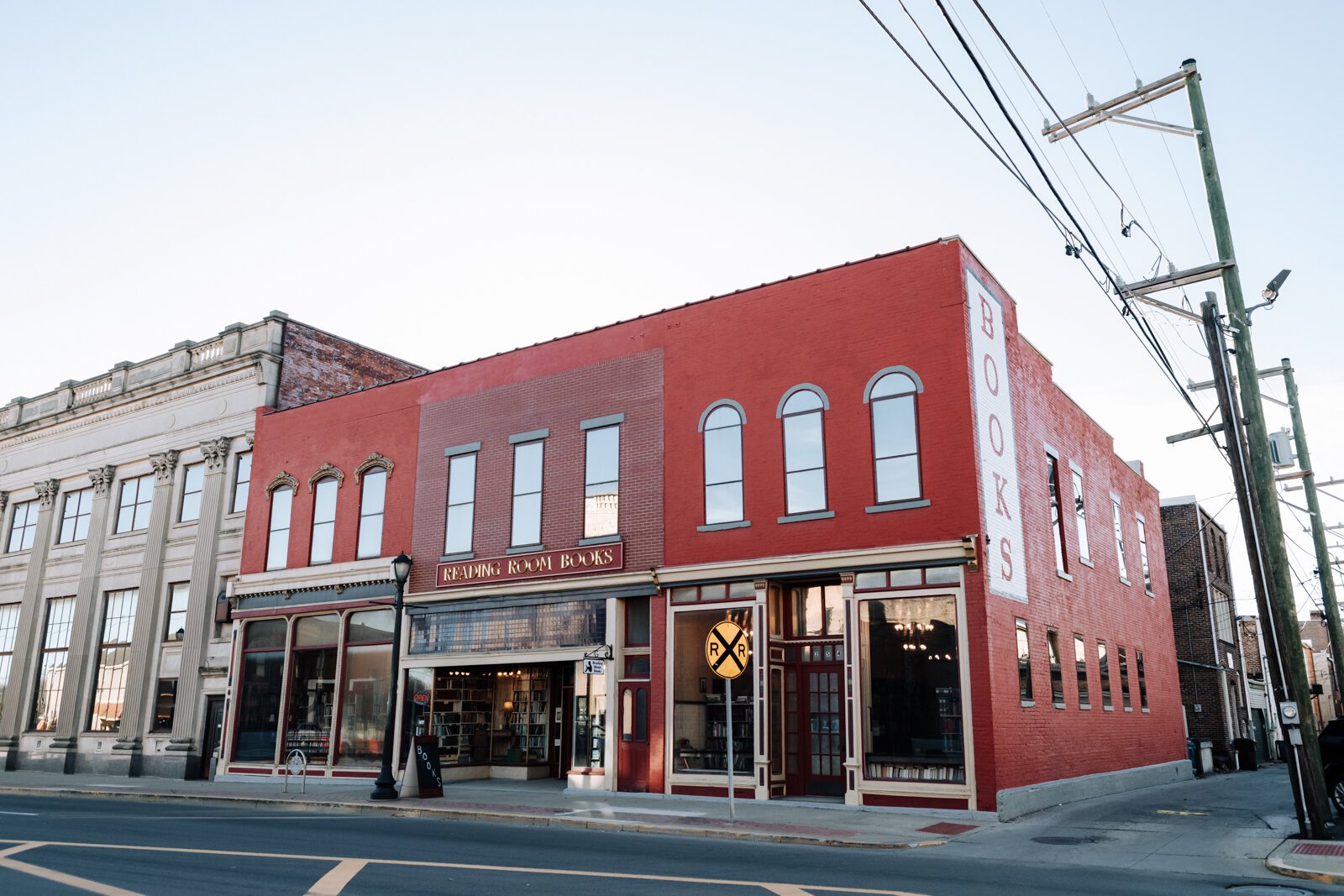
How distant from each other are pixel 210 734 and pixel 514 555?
42.4ft

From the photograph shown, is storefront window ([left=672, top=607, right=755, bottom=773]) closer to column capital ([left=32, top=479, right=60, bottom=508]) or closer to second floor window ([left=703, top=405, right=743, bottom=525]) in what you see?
second floor window ([left=703, top=405, right=743, bottom=525])

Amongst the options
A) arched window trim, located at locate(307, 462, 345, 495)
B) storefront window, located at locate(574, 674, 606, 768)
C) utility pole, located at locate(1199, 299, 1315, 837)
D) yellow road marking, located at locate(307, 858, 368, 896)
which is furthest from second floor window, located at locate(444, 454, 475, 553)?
utility pole, located at locate(1199, 299, 1315, 837)

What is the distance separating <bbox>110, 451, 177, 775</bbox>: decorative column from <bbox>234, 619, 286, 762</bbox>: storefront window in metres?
5.81

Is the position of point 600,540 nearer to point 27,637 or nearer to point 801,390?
point 801,390

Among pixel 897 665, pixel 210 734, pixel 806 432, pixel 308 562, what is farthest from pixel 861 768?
pixel 210 734

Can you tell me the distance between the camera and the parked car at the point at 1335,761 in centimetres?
1524

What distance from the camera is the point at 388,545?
979 inches

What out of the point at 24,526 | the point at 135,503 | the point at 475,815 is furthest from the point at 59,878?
the point at 24,526

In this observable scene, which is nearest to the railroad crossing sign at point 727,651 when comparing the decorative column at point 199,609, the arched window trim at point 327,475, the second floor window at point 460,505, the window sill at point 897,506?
the window sill at point 897,506

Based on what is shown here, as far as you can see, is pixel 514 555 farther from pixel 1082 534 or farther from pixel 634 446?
pixel 1082 534

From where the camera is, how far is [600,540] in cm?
2117

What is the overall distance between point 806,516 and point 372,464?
496 inches

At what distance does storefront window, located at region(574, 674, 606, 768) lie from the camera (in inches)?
804

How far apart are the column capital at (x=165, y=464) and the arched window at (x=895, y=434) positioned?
78.8 ft
